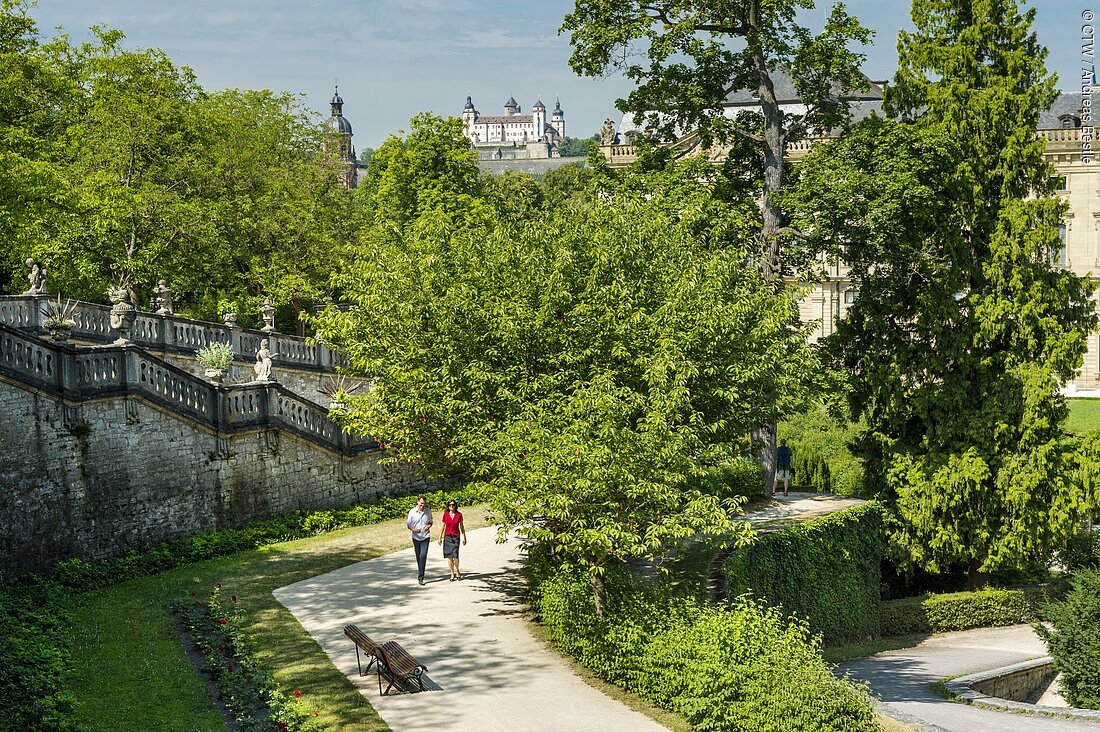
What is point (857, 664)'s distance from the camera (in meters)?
22.2

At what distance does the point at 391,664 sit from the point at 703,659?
4.23m

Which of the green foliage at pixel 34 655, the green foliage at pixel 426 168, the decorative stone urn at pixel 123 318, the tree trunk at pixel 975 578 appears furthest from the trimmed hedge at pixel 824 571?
the green foliage at pixel 426 168

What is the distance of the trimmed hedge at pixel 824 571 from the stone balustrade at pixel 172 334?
13.2 meters

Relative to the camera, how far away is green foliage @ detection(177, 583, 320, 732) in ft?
41.5

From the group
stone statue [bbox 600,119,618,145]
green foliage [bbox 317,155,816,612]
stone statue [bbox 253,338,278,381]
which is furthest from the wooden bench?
stone statue [bbox 600,119,618,145]

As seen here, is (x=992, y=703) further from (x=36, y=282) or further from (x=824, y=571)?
(x=36, y=282)

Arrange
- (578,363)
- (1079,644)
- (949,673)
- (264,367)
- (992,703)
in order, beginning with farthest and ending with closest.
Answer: (264,367) → (949,673) → (1079,644) → (992,703) → (578,363)

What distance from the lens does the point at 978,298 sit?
25922 millimetres

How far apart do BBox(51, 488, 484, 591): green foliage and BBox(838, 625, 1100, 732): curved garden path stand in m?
8.67

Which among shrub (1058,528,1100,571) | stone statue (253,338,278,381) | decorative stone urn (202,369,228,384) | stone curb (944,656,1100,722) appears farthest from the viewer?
shrub (1058,528,1100,571)

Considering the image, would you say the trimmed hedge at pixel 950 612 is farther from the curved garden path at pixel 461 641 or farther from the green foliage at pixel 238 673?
the green foliage at pixel 238 673

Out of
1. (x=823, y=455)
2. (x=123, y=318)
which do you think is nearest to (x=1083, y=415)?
(x=823, y=455)

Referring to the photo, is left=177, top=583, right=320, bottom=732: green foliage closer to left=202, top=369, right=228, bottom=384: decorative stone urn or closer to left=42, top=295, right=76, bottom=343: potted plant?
left=202, top=369, right=228, bottom=384: decorative stone urn

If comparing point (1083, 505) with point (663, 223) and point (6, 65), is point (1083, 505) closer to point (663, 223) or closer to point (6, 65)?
point (663, 223)
